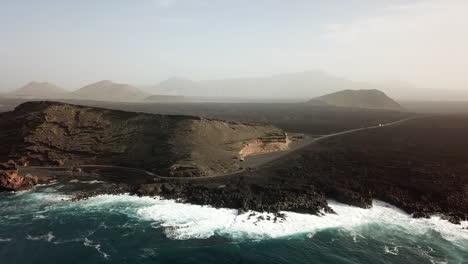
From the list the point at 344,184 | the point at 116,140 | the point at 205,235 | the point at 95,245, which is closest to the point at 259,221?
the point at 205,235

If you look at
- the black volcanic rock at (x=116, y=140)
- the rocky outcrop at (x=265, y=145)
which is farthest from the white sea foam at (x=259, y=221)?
the rocky outcrop at (x=265, y=145)

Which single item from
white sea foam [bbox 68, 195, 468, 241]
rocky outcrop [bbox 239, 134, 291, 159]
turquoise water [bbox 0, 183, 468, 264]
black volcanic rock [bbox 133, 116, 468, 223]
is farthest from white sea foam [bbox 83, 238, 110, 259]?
rocky outcrop [bbox 239, 134, 291, 159]

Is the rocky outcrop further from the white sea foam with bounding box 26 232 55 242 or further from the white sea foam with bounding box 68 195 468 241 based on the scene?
the white sea foam with bounding box 26 232 55 242

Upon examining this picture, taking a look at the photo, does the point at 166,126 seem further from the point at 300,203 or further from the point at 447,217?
the point at 447,217

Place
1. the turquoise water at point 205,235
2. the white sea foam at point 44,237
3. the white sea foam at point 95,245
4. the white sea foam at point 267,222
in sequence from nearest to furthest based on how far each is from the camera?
1. the turquoise water at point 205,235
2. the white sea foam at point 95,245
3. the white sea foam at point 44,237
4. the white sea foam at point 267,222

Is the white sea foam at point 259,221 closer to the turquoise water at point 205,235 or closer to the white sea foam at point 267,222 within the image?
the white sea foam at point 267,222

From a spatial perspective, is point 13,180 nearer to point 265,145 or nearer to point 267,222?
point 267,222

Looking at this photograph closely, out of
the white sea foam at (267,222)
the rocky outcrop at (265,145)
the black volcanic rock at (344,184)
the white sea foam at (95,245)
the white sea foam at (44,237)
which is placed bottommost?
the white sea foam at (95,245)
